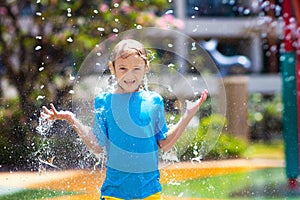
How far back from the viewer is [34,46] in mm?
6750

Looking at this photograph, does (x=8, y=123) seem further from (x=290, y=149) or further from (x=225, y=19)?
(x=225, y=19)

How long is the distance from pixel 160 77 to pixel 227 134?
3870 millimetres

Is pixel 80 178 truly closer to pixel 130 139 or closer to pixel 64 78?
pixel 130 139

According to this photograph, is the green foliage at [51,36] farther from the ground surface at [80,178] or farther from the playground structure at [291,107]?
the playground structure at [291,107]

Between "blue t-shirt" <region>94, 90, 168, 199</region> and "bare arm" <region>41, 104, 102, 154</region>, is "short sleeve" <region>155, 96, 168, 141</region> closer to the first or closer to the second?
"blue t-shirt" <region>94, 90, 168, 199</region>

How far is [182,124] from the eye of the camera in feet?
8.48

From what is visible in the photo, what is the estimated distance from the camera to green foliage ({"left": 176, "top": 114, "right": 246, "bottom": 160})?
10.9ft

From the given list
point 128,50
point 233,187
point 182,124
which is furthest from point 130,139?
point 233,187

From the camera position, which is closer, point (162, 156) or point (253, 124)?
point (162, 156)

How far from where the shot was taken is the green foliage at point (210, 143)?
331 cm

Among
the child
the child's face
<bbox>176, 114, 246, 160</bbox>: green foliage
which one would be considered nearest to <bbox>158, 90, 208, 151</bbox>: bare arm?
the child

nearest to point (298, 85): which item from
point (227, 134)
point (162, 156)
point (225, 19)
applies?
point (227, 134)

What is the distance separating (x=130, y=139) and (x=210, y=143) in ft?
4.86

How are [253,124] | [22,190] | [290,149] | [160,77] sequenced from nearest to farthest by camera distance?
[160,77] < [22,190] < [290,149] < [253,124]
